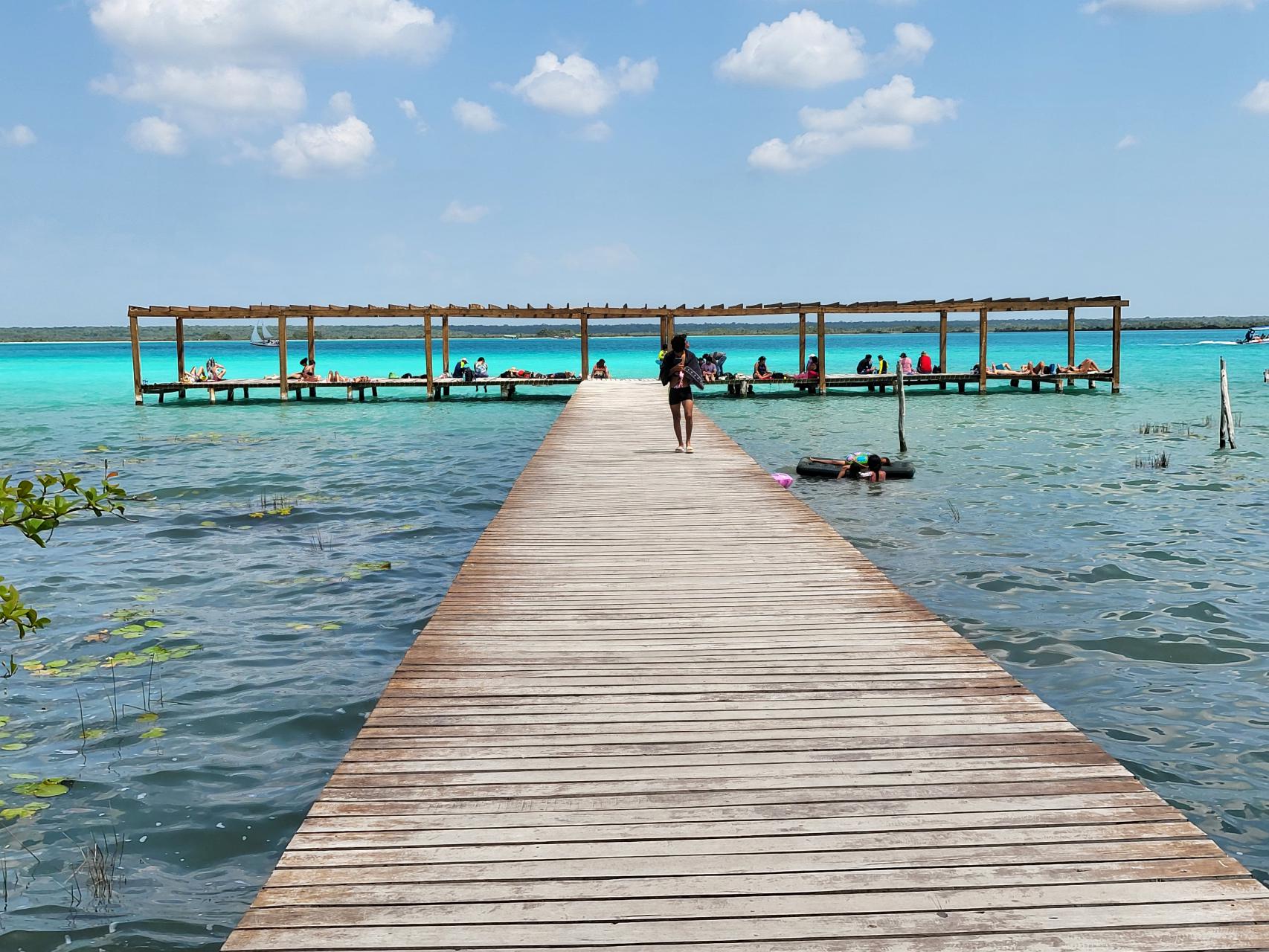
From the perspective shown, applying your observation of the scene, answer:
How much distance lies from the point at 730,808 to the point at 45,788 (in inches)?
154

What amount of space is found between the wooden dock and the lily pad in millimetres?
1989

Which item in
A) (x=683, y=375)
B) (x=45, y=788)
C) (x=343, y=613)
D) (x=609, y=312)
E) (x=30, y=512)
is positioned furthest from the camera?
(x=609, y=312)

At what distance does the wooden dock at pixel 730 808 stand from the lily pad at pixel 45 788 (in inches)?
78.3

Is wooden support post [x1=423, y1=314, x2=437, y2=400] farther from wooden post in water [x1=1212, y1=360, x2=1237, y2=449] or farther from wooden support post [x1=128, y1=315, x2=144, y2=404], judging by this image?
wooden post in water [x1=1212, y1=360, x2=1237, y2=449]

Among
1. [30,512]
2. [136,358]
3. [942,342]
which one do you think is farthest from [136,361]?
[30,512]

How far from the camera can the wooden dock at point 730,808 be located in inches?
120

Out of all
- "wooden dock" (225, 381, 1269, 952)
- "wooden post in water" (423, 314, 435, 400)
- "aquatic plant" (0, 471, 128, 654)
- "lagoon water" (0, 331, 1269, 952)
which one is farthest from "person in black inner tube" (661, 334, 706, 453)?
"wooden post in water" (423, 314, 435, 400)

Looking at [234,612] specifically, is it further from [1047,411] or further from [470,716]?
[1047,411]

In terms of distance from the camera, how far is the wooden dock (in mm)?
3057

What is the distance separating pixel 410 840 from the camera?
3.57 meters

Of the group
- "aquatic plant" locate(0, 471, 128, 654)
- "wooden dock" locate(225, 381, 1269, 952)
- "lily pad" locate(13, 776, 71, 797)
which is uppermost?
"aquatic plant" locate(0, 471, 128, 654)

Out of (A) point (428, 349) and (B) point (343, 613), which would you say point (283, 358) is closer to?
(A) point (428, 349)

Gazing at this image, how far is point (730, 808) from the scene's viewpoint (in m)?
3.76

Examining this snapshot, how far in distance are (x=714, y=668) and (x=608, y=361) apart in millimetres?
80908
